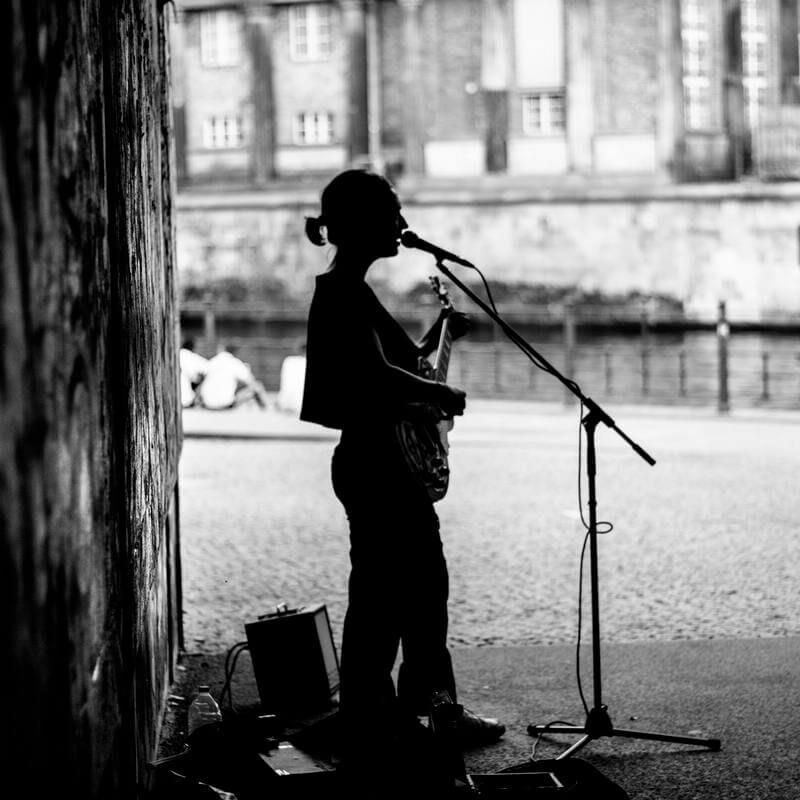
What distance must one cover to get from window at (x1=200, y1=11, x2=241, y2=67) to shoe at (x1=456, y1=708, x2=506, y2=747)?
117 feet

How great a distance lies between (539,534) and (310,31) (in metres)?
31.1

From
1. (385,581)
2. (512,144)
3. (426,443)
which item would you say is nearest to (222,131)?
(512,144)

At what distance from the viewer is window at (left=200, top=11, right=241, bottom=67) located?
38594 millimetres

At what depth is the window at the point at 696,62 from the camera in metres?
35.3

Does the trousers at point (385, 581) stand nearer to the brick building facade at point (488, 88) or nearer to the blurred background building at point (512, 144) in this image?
the blurred background building at point (512, 144)

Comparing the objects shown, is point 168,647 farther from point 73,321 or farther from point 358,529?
point 73,321

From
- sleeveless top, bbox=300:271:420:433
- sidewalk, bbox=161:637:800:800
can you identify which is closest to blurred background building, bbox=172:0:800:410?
sidewalk, bbox=161:637:800:800

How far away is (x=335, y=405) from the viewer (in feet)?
12.8

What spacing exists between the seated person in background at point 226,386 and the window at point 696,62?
21.1 meters

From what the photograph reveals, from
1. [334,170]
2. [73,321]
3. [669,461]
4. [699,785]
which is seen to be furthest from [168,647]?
[334,170]

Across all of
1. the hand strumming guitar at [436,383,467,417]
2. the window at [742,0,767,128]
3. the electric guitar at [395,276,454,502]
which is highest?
the window at [742,0,767,128]

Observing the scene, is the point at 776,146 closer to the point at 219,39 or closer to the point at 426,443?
the point at 219,39

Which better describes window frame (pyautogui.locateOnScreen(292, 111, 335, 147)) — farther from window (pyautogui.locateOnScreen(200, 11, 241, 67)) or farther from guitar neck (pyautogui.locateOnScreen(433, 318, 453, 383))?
guitar neck (pyautogui.locateOnScreen(433, 318, 453, 383))

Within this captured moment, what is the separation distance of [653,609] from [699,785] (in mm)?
2565
